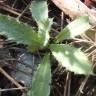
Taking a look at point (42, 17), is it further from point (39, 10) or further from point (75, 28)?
Answer: point (75, 28)

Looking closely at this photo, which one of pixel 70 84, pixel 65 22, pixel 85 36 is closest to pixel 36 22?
pixel 65 22

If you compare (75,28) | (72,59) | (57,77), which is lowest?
(57,77)

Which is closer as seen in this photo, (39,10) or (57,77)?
(57,77)

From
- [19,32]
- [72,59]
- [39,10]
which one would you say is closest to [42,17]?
[39,10]

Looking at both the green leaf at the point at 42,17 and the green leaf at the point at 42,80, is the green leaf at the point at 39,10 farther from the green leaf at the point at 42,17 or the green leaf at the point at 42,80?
the green leaf at the point at 42,80

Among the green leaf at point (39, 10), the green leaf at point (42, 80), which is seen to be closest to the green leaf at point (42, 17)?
the green leaf at point (39, 10)

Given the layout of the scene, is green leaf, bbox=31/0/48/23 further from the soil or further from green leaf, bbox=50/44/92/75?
green leaf, bbox=50/44/92/75
